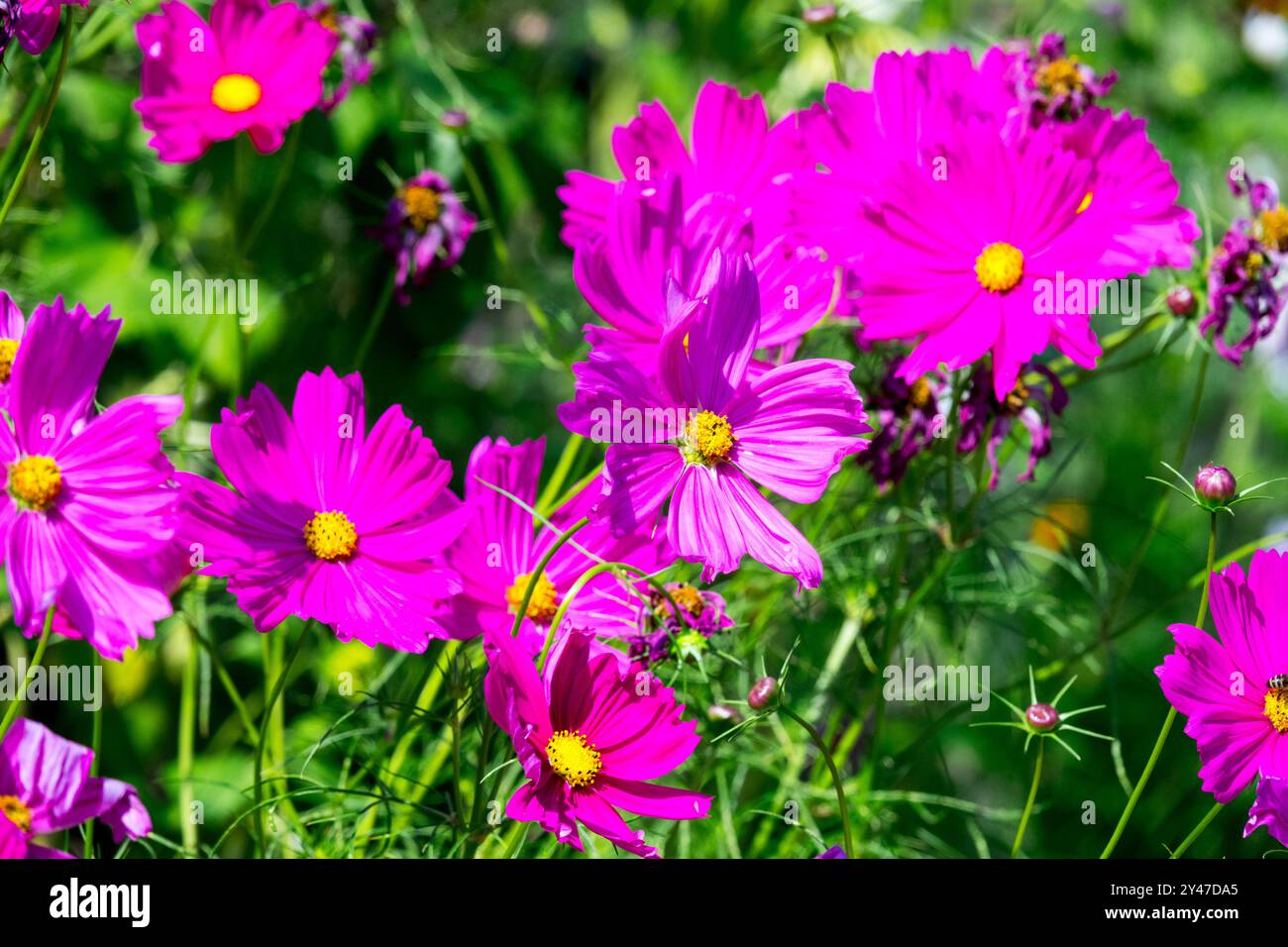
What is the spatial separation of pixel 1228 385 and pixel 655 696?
4.83 feet

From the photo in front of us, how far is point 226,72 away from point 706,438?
11.5 inches

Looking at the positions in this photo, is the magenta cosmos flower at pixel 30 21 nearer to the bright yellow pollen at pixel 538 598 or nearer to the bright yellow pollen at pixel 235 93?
the bright yellow pollen at pixel 235 93

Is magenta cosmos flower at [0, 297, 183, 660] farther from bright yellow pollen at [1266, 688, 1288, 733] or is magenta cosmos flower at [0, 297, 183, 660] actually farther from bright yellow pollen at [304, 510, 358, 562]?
bright yellow pollen at [1266, 688, 1288, 733]

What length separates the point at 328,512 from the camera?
1.65ft

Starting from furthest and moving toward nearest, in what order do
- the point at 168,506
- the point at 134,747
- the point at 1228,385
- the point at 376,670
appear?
1. the point at 1228,385
2. the point at 134,747
3. the point at 376,670
4. the point at 168,506

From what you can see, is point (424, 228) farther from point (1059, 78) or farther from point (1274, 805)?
point (1274, 805)

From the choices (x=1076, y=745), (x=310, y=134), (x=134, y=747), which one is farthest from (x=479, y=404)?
(x=1076, y=745)

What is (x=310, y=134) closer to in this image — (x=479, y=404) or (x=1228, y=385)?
(x=479, y=404)

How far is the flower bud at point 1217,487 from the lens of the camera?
0.48m

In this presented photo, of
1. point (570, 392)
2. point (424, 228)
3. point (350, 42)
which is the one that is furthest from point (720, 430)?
point (570, 392)

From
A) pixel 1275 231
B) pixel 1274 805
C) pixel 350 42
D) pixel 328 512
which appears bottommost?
pixel 1274 805

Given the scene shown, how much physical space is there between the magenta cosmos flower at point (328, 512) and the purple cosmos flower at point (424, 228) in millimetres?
162
